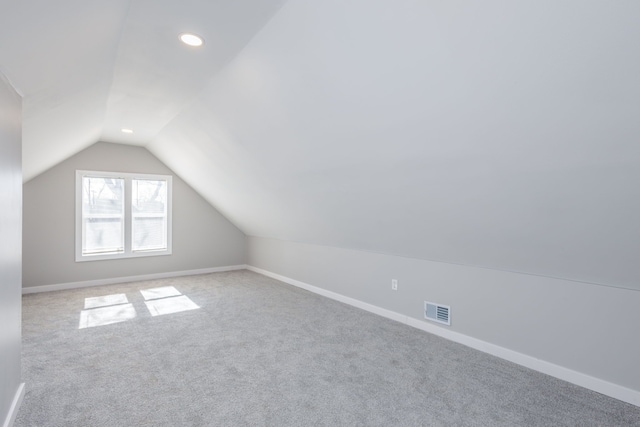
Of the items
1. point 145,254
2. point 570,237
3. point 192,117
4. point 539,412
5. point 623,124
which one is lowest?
point 539,412

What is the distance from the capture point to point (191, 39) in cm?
214

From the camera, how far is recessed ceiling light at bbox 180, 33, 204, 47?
2.09 m

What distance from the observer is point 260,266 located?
6328 millimetres

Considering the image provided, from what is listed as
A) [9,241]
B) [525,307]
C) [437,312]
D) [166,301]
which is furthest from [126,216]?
[525,307]

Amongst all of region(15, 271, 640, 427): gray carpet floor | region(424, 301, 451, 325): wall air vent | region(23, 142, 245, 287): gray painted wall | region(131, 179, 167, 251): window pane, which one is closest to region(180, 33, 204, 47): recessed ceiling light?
region(15, 271, 640, 427): gray carpet floor

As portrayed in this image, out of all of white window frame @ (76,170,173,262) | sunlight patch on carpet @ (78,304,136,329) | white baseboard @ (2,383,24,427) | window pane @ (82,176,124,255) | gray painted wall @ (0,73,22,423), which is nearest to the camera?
gray painted wall @ (0,73,22,423)

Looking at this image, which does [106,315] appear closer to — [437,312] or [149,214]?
[149,214]

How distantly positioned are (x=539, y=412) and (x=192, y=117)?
3797 millimetres

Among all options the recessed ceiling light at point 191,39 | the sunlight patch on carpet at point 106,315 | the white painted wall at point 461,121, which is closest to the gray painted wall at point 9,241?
the recessed ceiling light at point 191,39

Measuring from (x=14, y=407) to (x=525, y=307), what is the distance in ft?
11.4

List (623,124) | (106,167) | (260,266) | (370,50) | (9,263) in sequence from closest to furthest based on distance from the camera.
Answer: (623,124) → (370,50) → (9,263) → (106,167) → (260,266)

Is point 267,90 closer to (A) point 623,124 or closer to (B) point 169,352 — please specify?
(A) point 623,124

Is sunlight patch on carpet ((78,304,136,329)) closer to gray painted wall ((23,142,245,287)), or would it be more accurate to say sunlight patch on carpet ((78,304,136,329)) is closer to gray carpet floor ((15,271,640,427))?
gray carpet floor ((15,271,640,427))

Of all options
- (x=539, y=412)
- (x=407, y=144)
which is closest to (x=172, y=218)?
(x=407, y=144)
